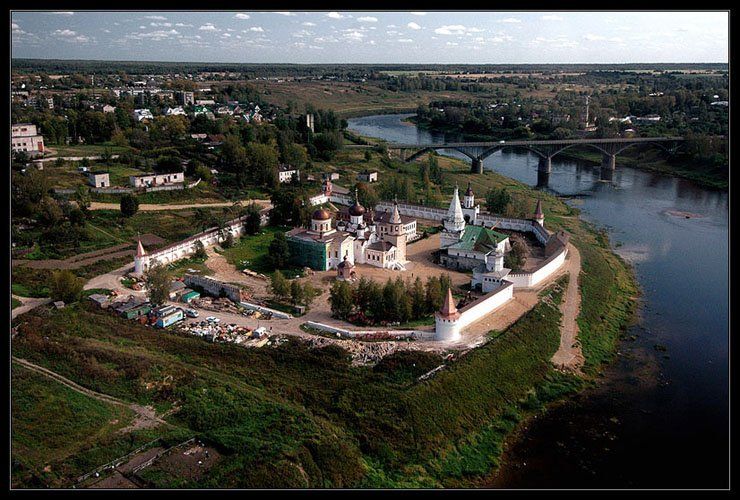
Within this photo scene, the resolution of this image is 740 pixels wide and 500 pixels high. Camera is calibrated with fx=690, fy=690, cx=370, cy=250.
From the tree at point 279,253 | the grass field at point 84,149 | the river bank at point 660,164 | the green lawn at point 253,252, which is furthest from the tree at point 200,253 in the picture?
the river bank at point 660,164

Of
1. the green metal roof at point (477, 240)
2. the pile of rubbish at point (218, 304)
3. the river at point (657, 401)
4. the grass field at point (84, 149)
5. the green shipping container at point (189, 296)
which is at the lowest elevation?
the river at point (657, 401)

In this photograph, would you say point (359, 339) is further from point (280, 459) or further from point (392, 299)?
point (280, 459)

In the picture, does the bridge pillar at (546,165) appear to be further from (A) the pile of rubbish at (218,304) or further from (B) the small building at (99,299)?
(B) the small building at (99,299)

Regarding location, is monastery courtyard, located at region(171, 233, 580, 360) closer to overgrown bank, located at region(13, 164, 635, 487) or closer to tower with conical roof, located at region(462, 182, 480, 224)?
overgrown bank, located at region(13, 164, 635, 487)

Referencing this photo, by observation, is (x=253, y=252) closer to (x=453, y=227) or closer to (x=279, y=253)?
(x=279, y=253)

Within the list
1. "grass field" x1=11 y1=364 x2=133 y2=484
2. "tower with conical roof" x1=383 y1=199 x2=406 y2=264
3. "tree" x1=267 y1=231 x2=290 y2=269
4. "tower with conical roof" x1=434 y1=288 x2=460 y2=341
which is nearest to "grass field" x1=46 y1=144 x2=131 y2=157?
"tree" x1=267 y1=231 x2=290 y2=269

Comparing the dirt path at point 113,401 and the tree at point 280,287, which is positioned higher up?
the tree at point 280,287
